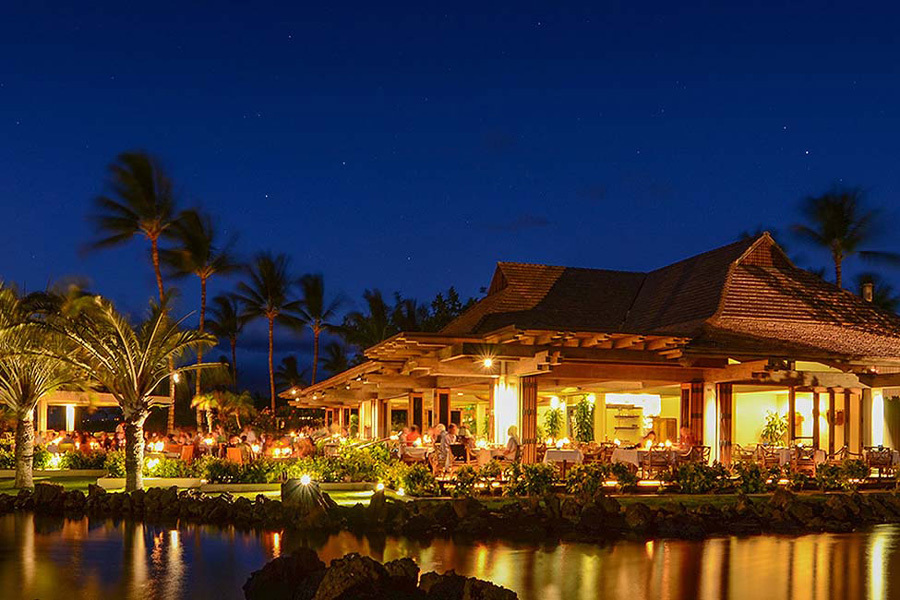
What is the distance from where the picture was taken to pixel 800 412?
27500 mm

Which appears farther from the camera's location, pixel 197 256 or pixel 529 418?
pixel 197 256

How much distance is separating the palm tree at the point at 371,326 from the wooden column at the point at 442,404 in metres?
20.4

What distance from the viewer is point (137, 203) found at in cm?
3544

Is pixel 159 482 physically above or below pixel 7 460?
above

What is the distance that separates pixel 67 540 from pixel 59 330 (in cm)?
580

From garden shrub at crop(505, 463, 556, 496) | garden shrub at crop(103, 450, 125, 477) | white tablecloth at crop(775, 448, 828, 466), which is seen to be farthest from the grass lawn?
white tablecloth at crop(775, 448, 828, 466)

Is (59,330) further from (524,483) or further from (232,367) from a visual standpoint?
(232,367)

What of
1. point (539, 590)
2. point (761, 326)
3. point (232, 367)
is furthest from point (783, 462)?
point (232, 367)

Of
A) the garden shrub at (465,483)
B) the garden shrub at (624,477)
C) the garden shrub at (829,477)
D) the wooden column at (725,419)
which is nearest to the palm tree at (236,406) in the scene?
the wooden column at (725,419)

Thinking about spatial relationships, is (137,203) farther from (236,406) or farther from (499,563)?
(499,563)

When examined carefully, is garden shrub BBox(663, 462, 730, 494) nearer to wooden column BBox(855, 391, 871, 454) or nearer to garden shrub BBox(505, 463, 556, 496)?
garden shrub BBox(505, 463, 556, 496)

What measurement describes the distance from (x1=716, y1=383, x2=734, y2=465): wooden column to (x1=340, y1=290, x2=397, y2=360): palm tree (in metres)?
30.3

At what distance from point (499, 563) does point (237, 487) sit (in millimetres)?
9659

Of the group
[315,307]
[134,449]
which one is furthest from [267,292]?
[134,449]
